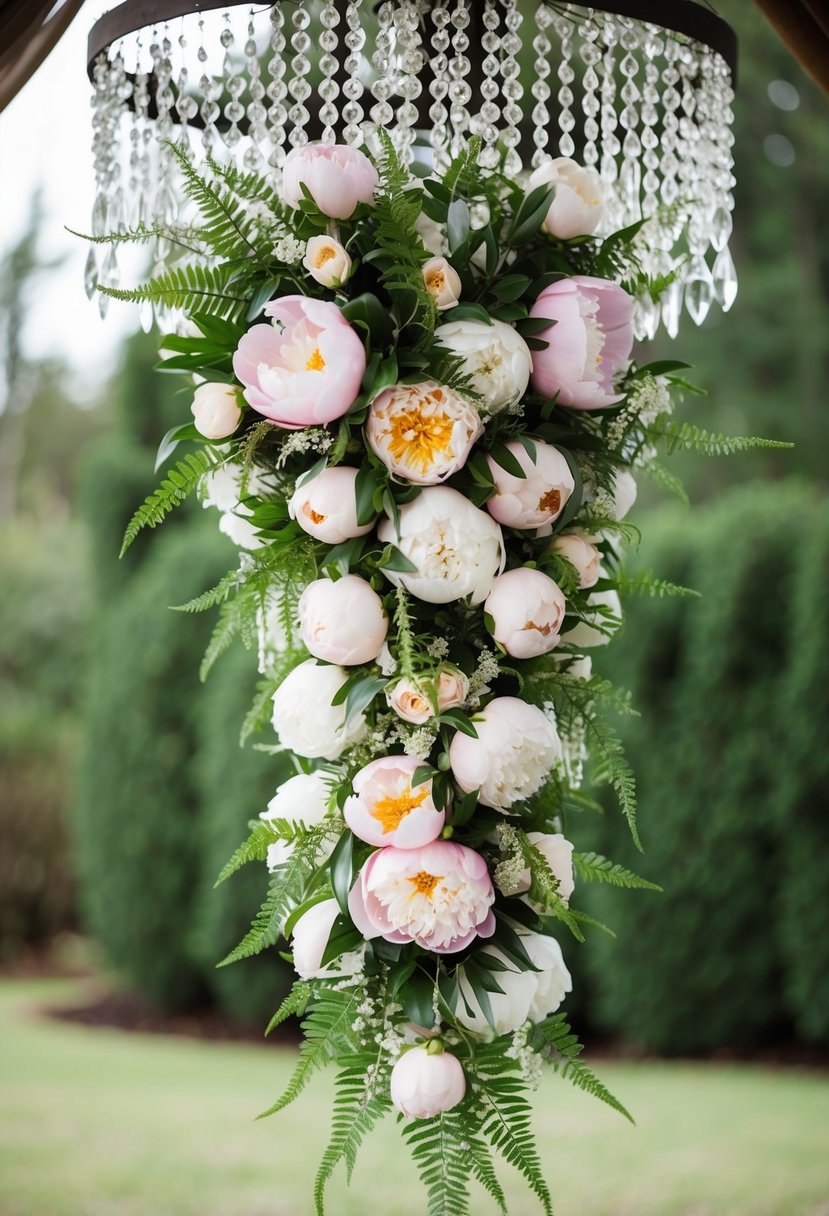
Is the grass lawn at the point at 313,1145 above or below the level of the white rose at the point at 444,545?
below

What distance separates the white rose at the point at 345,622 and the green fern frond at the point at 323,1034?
34cm

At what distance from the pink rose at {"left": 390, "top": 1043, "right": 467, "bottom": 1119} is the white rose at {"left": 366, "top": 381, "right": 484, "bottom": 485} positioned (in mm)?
558

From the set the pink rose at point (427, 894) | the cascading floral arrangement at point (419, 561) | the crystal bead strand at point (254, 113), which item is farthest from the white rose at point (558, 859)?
the crystal bead strand at point (254, 113)

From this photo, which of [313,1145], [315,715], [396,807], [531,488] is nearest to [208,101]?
[531,488]

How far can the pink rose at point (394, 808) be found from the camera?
1090 mm

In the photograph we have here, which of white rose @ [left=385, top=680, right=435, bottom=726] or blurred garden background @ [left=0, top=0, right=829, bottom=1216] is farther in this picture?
blurred garden background @ [left=0, top=0, right=829, bottom=1216]

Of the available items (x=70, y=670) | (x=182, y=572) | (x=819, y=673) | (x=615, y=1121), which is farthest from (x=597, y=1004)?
(x=70, y=670)

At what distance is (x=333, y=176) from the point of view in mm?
1132

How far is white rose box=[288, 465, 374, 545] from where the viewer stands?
1.13m

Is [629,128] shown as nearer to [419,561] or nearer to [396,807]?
[419,561]

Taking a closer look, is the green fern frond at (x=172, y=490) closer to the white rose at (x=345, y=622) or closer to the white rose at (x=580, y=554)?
the white rose at (x=345, y=622)

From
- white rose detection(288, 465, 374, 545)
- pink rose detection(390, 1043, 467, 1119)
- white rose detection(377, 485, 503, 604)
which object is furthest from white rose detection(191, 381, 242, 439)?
pink rose detection(390, 1043, 467, 1119)

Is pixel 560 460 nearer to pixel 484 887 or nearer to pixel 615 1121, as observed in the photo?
pixel 484 887

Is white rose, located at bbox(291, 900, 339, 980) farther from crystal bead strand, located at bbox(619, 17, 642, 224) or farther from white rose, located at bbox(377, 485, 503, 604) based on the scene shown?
crystal bead strand, located at bbox(619, 17, 642, 224)
